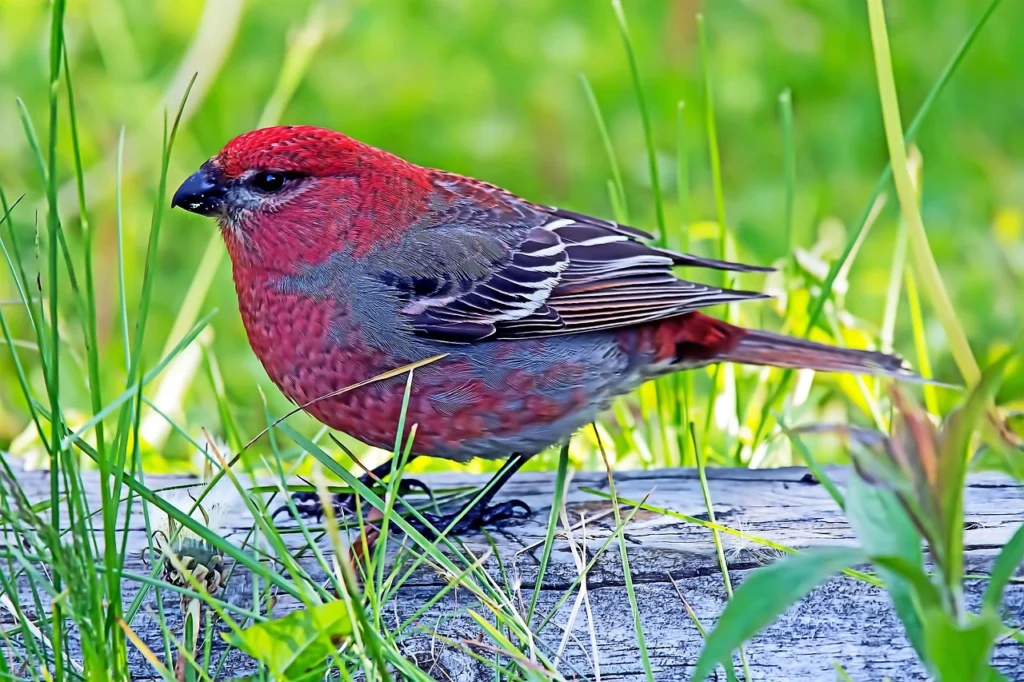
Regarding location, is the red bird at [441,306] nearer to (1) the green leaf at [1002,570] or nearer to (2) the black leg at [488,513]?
(2) the black leg at [488,513]

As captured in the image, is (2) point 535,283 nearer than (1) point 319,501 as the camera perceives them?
No

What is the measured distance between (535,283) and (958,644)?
2.04 m

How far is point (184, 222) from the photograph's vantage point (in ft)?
19.5

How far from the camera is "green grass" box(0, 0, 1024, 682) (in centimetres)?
238

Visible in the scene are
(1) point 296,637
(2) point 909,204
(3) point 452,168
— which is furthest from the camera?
(3) point 452,168

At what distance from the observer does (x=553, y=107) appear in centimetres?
652

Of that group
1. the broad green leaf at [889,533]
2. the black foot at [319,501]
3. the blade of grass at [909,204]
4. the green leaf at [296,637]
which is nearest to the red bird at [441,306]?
the black foot at [319,501]

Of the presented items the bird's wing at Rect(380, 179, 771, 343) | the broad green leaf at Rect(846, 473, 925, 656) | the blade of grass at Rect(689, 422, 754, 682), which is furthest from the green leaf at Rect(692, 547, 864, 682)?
the bird's wing at Rect(380, 179, 771, 343)

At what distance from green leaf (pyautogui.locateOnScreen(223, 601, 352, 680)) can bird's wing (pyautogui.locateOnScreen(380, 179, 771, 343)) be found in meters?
1.26

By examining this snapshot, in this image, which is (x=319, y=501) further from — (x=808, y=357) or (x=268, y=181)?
(x=808, y=357)

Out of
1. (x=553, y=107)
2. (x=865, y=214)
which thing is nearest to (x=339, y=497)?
(x=865, y=214)

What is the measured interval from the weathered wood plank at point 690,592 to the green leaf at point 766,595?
2.94 ft

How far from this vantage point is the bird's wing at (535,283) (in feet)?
11.2

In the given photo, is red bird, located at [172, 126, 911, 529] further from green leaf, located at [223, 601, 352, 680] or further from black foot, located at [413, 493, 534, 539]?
green leaf, located at [223, 601, 352, 680]
